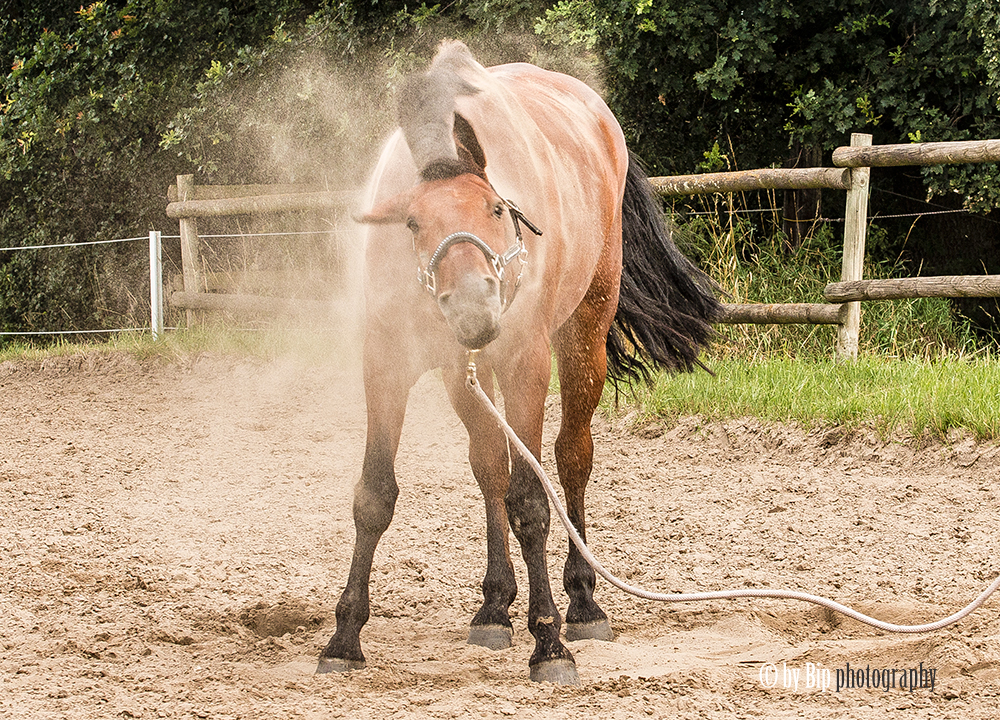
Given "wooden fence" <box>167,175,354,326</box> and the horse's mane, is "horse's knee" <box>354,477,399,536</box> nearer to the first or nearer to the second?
the horse's mane

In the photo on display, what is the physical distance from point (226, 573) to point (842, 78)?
5.97 m

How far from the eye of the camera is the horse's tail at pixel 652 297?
4574mm

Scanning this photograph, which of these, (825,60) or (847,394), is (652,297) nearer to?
(847,394)

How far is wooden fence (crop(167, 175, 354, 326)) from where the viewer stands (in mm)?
8430

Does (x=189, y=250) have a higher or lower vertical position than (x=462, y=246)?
lower

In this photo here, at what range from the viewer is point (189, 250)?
31.1ft

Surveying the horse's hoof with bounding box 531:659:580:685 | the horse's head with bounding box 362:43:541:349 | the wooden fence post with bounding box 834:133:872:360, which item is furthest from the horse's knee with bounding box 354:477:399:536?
the wooden fence post with bounding box 834:133:872:360

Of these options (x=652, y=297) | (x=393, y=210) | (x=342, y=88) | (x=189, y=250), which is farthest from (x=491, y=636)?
(x=189, y=250)

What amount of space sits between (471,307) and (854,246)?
15.7 feet

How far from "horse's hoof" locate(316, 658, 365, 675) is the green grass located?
2.24 m

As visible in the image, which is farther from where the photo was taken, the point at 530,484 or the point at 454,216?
the point at 530,484

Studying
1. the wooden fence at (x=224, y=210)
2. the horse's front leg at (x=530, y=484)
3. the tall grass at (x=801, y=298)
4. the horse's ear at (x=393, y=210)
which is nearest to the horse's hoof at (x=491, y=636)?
the horse's front leg at (x=530, y=484)

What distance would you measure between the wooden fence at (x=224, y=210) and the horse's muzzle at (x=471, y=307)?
5.80 metres

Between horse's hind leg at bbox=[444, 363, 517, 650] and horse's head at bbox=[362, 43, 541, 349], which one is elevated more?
horse's head at bbox=[362, 43, 541, 349]
